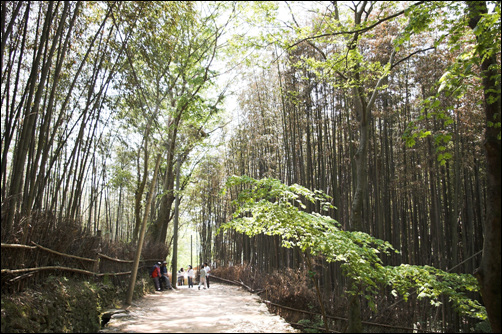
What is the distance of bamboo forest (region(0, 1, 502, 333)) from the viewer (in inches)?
142

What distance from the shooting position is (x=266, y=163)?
474 inches

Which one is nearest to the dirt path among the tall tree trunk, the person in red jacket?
the tall tree trunk

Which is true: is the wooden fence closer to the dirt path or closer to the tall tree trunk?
the dirt path

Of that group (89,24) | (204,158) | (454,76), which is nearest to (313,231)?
(454,76)

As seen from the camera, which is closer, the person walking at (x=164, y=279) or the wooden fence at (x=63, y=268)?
the wooden fence at (x=63, y=268)

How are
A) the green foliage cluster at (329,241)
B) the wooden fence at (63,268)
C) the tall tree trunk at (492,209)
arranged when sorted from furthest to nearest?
the green foliage cluster at (329,241), the wooden fence at (63,268), the tall tree trunk at (492,209)

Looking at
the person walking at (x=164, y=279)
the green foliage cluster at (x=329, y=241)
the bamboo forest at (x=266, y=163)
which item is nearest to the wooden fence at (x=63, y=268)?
the bamboo forest at (x=266, y=163)

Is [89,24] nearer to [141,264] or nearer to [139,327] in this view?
[139,327]

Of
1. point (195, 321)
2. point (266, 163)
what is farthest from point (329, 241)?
point (266, 163)

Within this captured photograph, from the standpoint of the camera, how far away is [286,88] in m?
9.81

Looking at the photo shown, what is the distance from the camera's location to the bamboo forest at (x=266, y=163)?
11.9 feet

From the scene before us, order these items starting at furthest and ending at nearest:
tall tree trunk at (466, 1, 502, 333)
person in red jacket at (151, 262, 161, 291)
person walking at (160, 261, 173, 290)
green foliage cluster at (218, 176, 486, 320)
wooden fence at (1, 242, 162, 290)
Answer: person walking at (160, 261, 173, 290) < person in red jacket at (151, 262, 161, 291) < green foliage cluster at (218, 176, 486, 320) < wooden fence at (1, 242, 162, 290) < tall tree trunk at (466, 1, 502, 333)

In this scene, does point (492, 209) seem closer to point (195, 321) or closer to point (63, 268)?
point (195, 321)

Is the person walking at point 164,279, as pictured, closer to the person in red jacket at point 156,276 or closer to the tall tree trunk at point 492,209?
the person in red jacket at point 156,276
